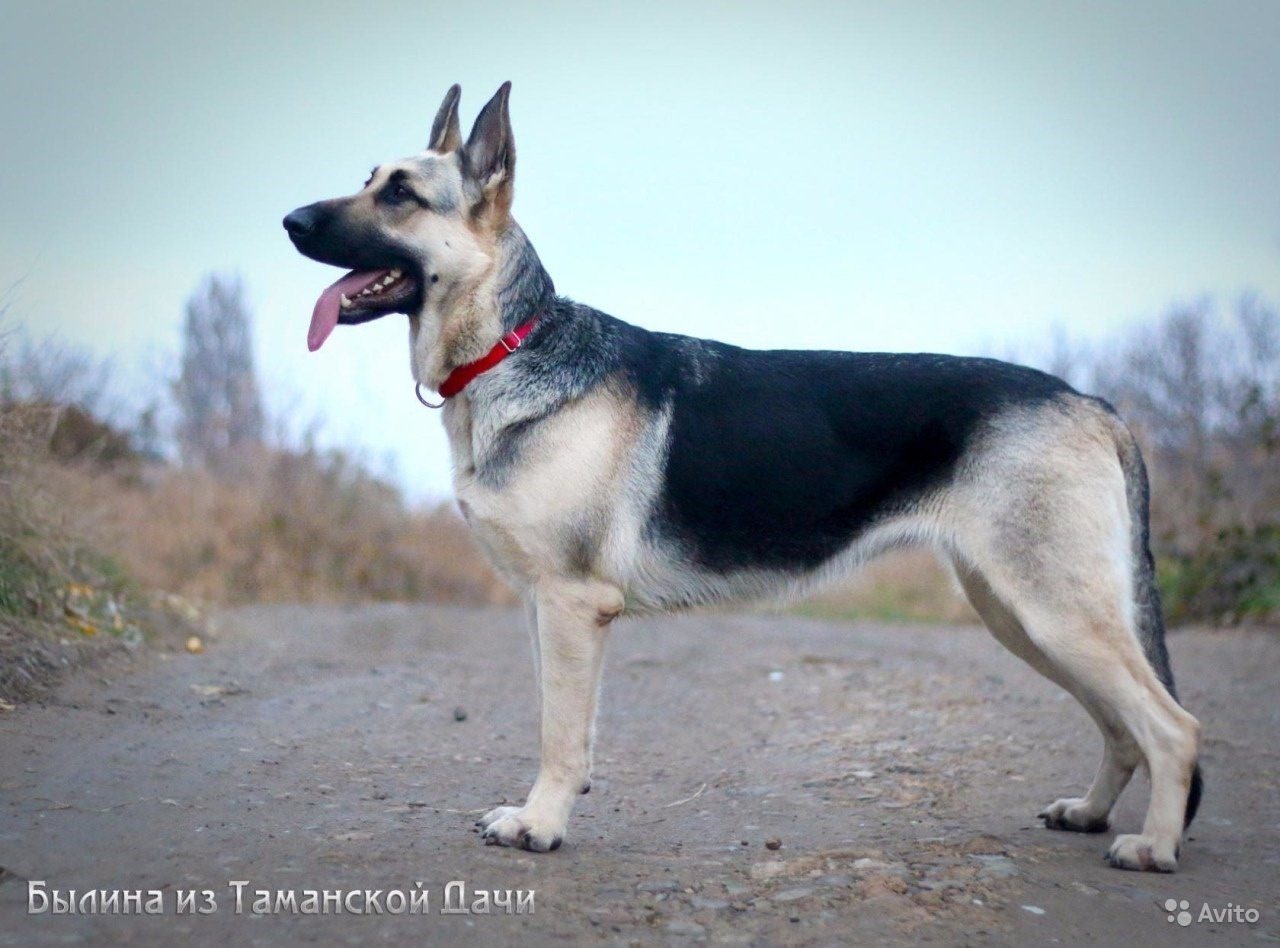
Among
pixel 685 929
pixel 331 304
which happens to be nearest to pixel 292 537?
pixel 331 304

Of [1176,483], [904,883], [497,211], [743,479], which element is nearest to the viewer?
[904,883]

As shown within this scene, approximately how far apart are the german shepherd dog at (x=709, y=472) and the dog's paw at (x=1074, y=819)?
14 millimetres

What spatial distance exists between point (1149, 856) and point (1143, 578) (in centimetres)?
107

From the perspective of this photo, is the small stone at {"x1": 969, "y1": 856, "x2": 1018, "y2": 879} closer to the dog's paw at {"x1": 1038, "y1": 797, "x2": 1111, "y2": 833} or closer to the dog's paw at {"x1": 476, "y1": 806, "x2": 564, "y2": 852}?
the dog's paw at {"x1": 1038, "y1": 797, "x2": 1111, "y2": 833}

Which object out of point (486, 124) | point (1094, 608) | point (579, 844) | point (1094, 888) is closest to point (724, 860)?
point (579, 844)

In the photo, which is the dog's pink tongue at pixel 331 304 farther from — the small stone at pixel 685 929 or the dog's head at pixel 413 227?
the small stone at pixel 685 929

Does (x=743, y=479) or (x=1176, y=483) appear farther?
(x=1176, y=483)

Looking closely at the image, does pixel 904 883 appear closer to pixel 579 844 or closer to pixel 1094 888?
pixel 1094 888

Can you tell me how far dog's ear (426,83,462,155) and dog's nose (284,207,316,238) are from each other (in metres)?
0.84

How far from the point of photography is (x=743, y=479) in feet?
14.9

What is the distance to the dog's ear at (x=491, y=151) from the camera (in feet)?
15.6

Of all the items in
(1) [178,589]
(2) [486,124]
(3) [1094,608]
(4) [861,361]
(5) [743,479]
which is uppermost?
(2) [486,124]

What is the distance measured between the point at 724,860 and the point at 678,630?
791 cm

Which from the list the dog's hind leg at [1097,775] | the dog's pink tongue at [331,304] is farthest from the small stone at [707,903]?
the dog's pink tongue at [331,304]
